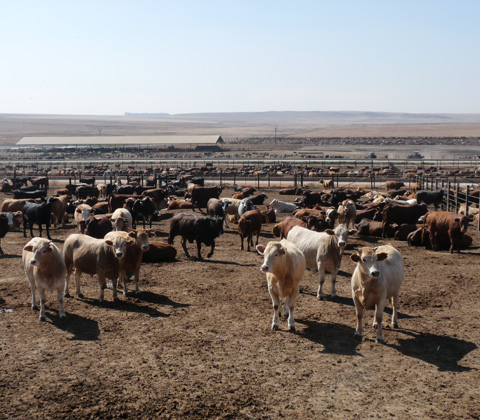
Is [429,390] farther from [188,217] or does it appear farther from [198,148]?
[198,148]

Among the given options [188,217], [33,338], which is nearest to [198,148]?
[188,217]

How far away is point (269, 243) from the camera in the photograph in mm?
8703

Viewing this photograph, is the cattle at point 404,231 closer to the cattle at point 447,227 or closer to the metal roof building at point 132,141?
the cattle at point 447,227

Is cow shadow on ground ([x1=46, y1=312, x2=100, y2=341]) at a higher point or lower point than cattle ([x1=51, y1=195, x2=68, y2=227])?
lower

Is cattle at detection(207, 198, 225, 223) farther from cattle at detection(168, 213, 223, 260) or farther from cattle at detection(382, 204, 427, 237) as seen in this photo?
cattle at detection(382, 204, 427, 237)

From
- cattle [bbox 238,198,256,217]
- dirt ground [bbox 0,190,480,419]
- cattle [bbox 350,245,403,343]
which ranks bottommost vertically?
dirt ground [bbox 0,190,480,419]

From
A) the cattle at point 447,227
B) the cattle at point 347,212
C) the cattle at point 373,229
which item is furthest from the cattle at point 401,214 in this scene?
the cattle at point 447,227

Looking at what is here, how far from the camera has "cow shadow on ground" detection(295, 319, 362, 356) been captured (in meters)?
7.78

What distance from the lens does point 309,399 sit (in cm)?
631

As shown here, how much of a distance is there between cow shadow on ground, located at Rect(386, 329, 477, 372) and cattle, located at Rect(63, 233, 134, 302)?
16.3 ft

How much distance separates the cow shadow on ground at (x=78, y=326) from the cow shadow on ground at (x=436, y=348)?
4328 millimetres

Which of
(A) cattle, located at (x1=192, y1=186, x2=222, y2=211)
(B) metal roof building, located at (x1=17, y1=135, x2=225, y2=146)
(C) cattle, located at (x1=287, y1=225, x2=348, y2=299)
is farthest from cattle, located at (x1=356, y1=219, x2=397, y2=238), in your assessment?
(B) metal roof building, located at (x1=17, y1=135, x2=225, y2=146)

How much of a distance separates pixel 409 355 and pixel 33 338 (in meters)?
5.33

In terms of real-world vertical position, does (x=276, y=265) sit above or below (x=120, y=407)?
above
